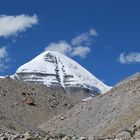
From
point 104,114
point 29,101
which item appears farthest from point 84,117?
point 29,101

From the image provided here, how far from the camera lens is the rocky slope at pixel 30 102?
10081cm

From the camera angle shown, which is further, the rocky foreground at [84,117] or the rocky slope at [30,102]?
the rocky slope at [30,102]

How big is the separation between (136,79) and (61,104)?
43706 millimetres

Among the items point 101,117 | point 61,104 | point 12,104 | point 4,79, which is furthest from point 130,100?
point 4,79

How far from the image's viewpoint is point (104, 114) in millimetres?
66188

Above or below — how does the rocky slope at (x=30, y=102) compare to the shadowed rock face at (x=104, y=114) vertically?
above

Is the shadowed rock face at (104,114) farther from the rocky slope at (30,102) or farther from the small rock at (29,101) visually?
the small rock at (29,101)

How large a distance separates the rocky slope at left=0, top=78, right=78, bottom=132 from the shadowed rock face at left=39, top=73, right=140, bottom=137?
22.0 m

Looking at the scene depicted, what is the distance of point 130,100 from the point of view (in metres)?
64.8

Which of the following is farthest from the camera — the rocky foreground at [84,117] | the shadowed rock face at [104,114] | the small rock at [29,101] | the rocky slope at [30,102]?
the small rock at [29,101]

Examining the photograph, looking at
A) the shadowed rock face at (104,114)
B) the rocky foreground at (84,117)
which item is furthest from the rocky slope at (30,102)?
the shadowed rock face at (104,114)

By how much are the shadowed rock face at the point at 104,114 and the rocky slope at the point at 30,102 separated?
22005 millimetres

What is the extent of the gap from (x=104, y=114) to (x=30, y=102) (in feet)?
144

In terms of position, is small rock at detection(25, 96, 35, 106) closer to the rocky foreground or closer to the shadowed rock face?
the rocky foreground
